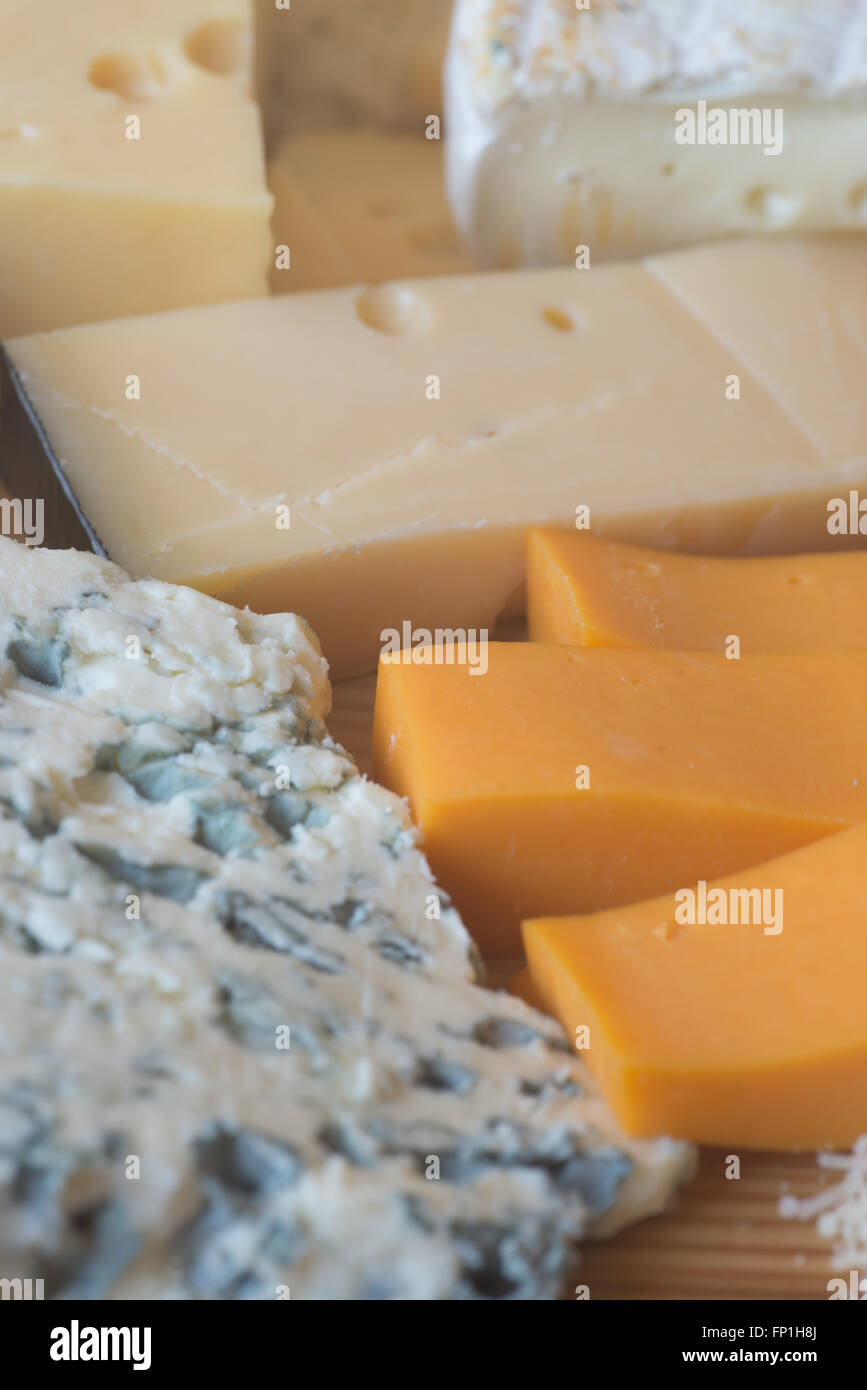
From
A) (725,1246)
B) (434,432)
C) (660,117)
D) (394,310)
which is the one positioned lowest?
(725,1246)

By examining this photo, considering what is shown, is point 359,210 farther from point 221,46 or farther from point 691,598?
point 691,598

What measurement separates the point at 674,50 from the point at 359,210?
0.64 meters

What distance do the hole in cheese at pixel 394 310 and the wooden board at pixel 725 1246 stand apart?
3.99 feet

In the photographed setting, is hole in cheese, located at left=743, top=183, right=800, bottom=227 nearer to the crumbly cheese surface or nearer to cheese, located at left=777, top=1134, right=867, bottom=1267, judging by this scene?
the crumbly cheese surface

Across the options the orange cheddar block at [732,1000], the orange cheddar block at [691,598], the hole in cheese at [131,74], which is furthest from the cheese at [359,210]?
the orange cheddar block at [732,1000]

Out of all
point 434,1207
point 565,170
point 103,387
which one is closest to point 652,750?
point 434,1207

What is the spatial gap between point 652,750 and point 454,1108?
0.43m

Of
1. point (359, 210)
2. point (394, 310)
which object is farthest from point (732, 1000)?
point (359, 210)

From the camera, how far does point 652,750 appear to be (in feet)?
4.35

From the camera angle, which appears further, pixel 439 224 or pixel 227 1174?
pixel 439 224

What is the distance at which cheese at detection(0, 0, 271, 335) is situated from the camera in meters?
1.89

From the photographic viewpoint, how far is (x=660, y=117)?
2.00 m

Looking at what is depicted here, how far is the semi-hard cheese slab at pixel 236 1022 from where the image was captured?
92 cm
